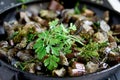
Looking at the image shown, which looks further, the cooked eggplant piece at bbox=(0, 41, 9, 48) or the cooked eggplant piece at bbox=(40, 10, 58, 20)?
the cooked eggplant piece at bbox=(40, 10, 58, 20)

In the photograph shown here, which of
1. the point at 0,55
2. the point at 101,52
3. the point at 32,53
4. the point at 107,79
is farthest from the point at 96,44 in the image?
the point at 0,55

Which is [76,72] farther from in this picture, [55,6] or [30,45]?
[55,6]

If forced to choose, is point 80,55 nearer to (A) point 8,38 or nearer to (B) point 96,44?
(B) point 96,44

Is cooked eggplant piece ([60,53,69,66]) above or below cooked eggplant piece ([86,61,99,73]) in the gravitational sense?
above

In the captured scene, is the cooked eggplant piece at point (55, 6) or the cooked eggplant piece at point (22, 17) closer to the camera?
the cooked eggplant piece at point (22, 17)

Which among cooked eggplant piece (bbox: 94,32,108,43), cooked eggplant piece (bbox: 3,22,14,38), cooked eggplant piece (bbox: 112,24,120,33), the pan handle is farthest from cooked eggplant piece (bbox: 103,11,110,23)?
the pan handle

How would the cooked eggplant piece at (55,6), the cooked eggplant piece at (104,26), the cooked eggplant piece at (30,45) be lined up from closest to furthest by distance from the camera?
the cooked eggplant piece at (30,45) < the cooked eggplant piece at (104,26) < the cooked eggplant piece at (55,6)

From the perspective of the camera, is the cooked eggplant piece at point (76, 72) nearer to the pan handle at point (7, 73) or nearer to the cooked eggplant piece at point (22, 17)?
the pan handle at point (7, 73)

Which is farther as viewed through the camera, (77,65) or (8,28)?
(8,28)

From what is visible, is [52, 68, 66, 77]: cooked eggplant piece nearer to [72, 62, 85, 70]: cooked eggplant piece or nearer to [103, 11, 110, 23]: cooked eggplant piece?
[72, 62, 85, 70]: cooked eggplant piece

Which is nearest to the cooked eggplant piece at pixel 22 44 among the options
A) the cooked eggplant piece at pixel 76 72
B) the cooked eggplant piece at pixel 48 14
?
the cooked eggplant piece at pixel 76 72

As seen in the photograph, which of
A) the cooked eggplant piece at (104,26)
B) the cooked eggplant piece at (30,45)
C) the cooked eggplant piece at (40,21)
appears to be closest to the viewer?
the cooked eggplant piece at (30,45)

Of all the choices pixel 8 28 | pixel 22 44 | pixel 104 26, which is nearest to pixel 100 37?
pixel 104 26
